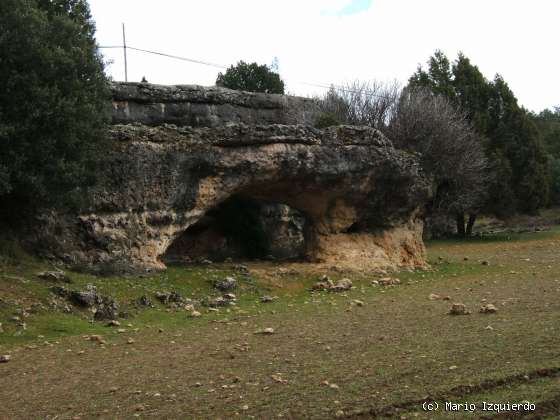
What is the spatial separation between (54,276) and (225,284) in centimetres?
411

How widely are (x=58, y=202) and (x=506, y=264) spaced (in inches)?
573

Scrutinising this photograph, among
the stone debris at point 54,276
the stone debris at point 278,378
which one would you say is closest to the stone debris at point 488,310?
the stone debris at point 278,378

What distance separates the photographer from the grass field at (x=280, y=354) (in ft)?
21.7

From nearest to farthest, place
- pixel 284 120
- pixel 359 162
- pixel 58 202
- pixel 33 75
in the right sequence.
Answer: pixel 33 75 < pixel 58 202 < pixel 359 162 < pixel 284 120

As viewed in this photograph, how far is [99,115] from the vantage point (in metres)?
15.0

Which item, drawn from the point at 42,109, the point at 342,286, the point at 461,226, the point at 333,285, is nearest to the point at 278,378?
the point at 42,109

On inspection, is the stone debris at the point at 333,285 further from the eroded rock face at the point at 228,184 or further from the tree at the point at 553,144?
the tree at the point at 553,144

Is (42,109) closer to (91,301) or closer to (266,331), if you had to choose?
(91,301)

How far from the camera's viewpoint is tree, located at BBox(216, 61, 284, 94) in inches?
1663

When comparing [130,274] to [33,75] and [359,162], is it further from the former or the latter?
[359,162]

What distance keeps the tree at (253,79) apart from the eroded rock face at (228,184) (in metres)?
18.4

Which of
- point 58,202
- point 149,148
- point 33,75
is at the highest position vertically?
point 33,75

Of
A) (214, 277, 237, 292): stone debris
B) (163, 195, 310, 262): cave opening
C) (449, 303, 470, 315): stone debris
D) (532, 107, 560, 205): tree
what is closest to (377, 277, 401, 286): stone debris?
(214, 277, 237, 292): stone debris

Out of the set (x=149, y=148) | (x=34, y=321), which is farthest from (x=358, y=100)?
(x=34, y=321)
